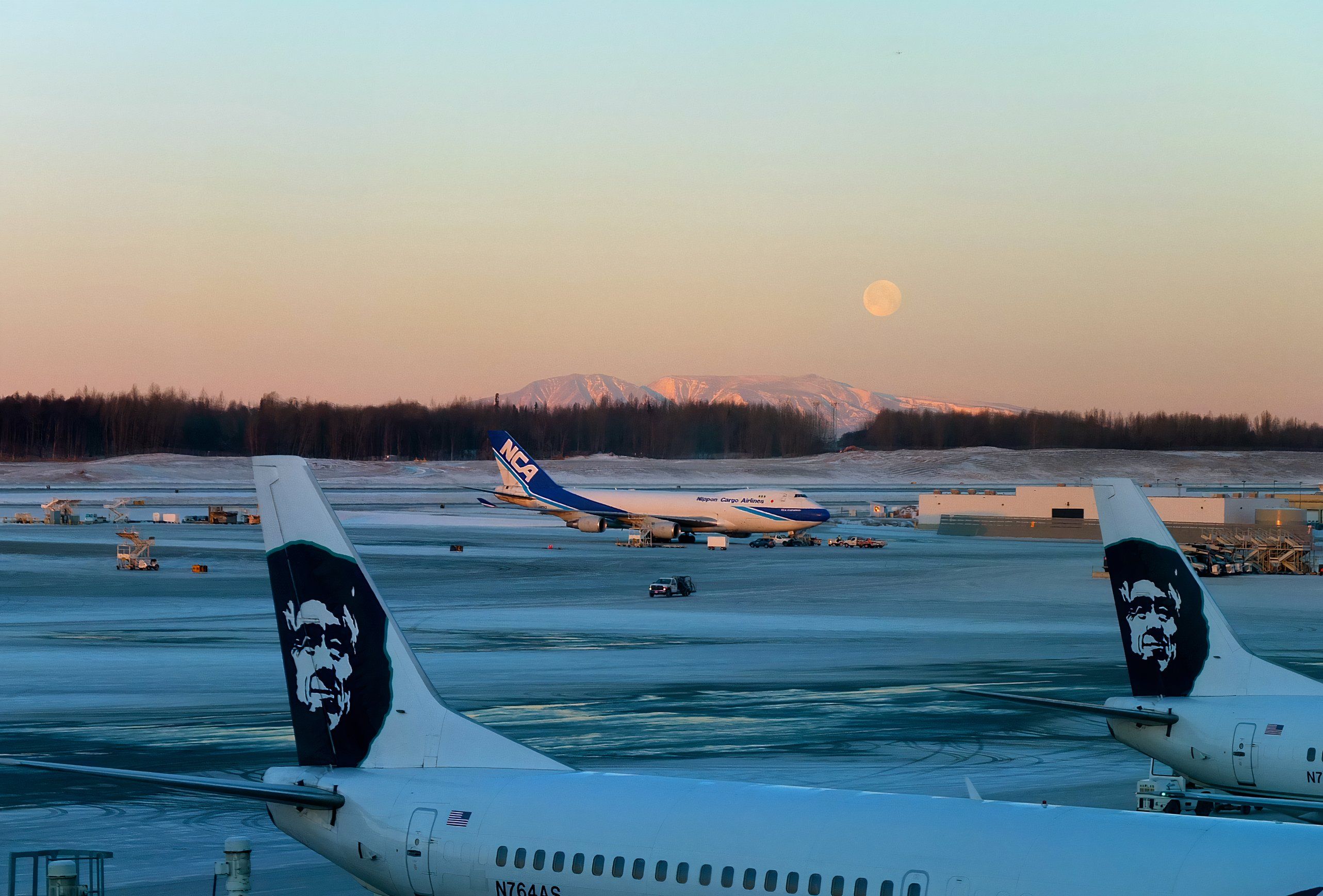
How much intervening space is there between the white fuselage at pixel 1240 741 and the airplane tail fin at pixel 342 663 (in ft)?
26.5

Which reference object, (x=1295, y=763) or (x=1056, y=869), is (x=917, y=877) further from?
(x=1295, y=763)

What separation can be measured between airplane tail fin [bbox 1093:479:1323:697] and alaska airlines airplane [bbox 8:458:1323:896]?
294 inches

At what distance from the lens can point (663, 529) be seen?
350 ft

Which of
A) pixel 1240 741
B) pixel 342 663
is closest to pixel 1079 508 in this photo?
pixel 1240 741

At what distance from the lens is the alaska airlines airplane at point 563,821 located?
34.9 ft

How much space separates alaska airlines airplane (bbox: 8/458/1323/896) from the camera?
10.6m

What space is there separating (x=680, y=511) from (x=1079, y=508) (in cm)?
3673

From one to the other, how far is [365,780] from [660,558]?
7594cm

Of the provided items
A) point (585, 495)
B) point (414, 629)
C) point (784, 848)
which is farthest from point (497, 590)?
point (784, 848)

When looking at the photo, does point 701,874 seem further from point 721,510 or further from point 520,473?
point 520,473

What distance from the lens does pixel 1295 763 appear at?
16625 millimetres

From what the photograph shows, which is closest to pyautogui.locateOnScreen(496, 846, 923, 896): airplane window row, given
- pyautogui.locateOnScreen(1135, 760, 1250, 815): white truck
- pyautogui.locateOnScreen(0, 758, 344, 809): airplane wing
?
pyautogui.locateOnScreen(0, 758, 344, 809): airplane wing

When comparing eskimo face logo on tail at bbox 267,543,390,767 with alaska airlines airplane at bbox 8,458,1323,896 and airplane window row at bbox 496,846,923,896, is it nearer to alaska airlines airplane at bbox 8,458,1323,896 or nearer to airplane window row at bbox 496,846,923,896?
alaska airlines airplane at bbox 8,458,1323,896

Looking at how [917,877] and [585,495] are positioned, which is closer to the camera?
[917,877]
